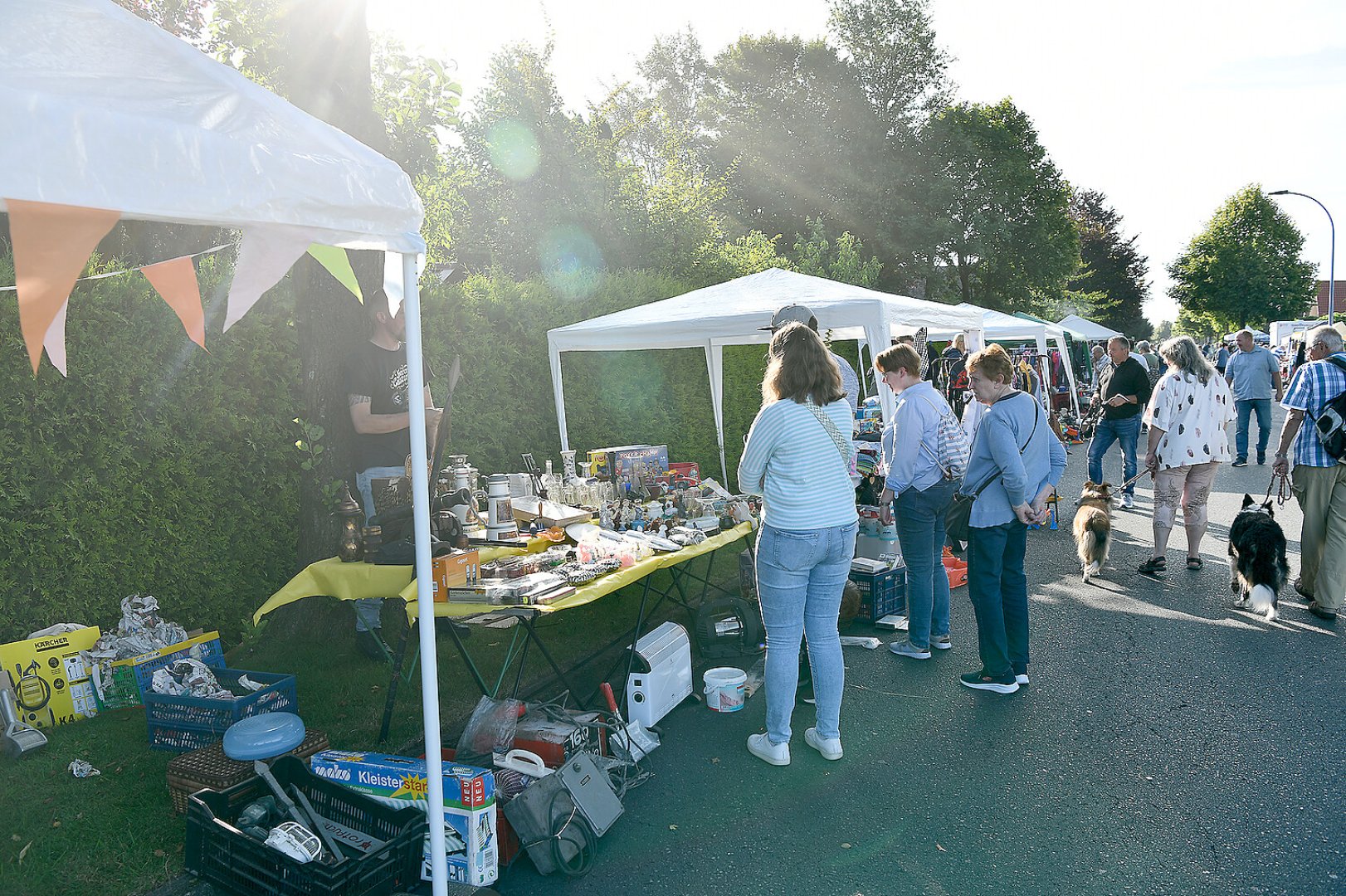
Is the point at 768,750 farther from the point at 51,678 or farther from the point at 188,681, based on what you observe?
the point at 51,678

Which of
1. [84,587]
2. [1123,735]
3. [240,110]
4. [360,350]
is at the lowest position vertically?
[1123,735]

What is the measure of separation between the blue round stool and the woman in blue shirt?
3.17 metres

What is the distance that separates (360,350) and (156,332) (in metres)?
1.42

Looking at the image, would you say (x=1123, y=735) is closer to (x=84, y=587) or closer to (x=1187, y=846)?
(x=1187, y=846)

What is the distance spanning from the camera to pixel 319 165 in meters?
2.24

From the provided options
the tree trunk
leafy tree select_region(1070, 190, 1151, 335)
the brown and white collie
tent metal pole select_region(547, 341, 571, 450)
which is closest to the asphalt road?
the brown and white collie

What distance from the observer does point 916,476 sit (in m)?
4.60

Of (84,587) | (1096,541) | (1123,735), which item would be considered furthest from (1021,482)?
(84,587)

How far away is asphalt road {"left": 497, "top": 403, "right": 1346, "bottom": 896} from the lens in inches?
114

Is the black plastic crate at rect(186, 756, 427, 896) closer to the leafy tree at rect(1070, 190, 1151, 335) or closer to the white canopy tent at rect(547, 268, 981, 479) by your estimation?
the white canopy tent at rect(547, 268, 981, 479)

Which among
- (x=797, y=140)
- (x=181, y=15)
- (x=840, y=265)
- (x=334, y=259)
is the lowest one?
(x=334, y=259)

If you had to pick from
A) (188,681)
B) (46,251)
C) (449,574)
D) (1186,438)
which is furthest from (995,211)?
(46,251)

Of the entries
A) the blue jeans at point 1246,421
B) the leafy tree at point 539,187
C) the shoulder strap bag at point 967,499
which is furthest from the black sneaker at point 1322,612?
the leafy tree at point 539,187

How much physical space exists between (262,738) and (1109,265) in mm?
52851
